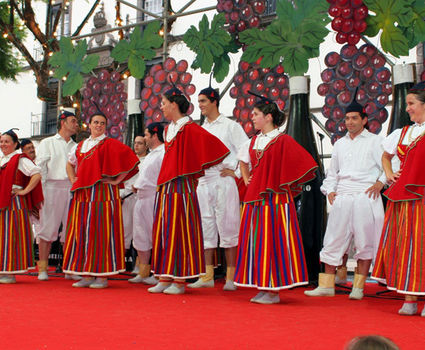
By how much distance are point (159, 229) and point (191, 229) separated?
245 millimetres

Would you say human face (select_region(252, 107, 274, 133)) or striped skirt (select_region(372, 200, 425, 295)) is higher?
human face (select_region(252, 107, 274, 133))

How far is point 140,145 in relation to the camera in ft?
20.3

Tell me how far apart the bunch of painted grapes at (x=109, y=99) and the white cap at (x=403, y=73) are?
3.54m

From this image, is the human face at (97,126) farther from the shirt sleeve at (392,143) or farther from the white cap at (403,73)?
the white cap at (403,73)

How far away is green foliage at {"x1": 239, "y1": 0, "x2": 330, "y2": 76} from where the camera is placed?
5508 mm

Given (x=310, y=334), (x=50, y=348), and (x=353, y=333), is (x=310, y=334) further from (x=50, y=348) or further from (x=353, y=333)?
(x=50, y=348)

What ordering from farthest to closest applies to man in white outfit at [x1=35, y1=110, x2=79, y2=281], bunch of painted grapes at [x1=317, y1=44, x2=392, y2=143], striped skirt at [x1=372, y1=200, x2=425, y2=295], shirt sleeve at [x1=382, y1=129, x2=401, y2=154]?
man in white outfit at [x1=35, y1=110, x2=79, y2=281] → bunch of painted grapes at [x1=317, y1=44, x2=392, y2=143] → shirt sleeve at [x1=382, y1=129, x2=401, y2=154] → striped skirt at [x1=372, y1=200, x2=425, y2=295]

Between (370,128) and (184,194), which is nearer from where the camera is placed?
(184,194)

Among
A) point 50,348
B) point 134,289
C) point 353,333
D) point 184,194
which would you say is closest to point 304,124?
point 184,194

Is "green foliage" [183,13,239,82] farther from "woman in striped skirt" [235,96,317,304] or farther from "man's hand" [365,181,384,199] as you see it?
"man's hand" [365,181,384,199]

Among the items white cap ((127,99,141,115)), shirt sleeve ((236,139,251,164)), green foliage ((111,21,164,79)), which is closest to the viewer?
shirt sleeve ((236,139,251,164))

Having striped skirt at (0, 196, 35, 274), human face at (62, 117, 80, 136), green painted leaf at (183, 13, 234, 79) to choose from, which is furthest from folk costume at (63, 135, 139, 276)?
green painted leaf at (183, 13, 234, 79)

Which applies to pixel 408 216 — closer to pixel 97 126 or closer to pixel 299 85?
pixel 299 85

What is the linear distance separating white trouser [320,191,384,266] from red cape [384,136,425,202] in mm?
631
